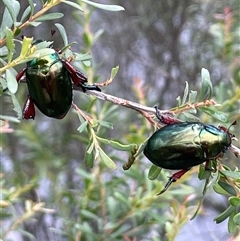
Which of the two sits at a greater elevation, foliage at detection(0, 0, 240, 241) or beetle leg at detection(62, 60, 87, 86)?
beetle leg at detection(62, 60, 87, 86)

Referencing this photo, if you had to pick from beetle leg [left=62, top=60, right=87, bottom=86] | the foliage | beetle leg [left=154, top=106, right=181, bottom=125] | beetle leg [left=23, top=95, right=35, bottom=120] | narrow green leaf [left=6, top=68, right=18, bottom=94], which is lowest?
the foliage

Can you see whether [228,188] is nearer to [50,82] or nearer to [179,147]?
[179,147]

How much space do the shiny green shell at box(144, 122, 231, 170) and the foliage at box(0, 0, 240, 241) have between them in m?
0.01

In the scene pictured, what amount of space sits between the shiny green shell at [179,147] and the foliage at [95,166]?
0.05 feet

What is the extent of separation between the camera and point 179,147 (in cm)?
47

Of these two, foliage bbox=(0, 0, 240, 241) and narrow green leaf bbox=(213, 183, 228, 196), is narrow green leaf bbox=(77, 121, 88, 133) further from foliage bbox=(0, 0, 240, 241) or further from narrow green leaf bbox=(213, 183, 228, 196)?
narrow green leaf bbox=(213, 183, 228, 196)

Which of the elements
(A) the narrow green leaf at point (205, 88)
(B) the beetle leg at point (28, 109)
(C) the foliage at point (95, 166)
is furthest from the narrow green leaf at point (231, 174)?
(B) the beetle leg at point (28, 109)

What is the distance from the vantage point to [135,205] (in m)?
0.87

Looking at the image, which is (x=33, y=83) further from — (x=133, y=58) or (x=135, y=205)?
(x=133, y=58)

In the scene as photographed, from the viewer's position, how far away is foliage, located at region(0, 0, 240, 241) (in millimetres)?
482

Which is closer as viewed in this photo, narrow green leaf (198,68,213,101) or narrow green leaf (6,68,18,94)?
narrow green leaf (6,68,18,94)

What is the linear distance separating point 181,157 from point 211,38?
122 centimetres

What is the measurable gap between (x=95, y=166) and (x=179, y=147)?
1.74 ft

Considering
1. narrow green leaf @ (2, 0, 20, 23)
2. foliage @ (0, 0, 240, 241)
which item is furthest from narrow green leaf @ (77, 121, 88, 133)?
narrow green leaf @ (2, 0, 20, 23)
